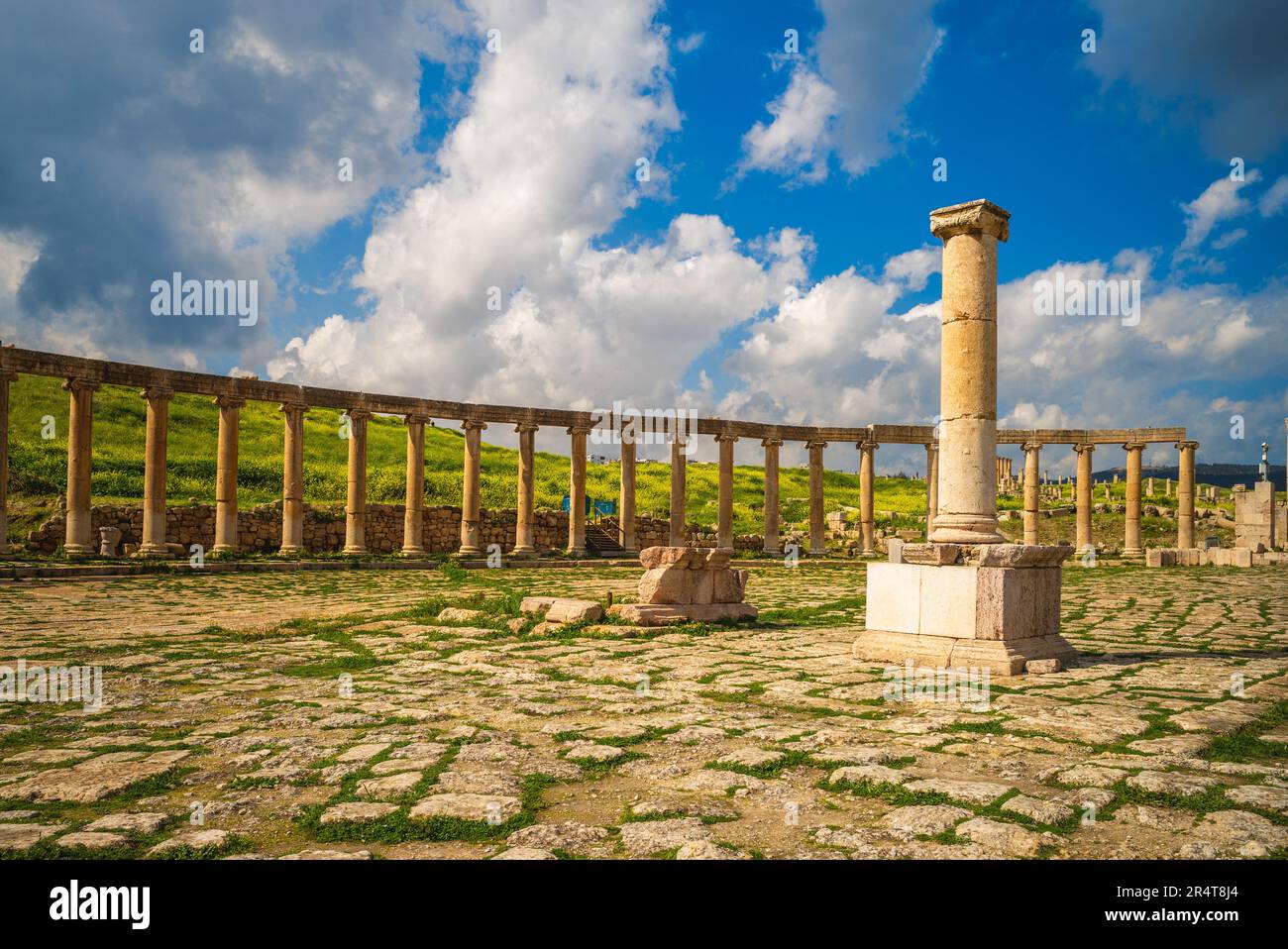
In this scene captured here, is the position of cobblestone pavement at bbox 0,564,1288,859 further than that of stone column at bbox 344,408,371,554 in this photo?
No

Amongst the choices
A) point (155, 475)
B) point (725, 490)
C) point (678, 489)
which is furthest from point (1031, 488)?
point (155, 475)

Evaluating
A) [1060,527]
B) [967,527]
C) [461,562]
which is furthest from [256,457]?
[1060,527]

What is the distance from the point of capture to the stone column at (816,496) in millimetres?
35812

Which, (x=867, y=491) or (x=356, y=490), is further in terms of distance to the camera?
(x=867, y=491)

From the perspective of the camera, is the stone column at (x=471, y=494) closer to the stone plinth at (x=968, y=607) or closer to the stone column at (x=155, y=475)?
the stone column at (x=155, y=475)

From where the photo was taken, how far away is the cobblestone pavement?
13.5ft

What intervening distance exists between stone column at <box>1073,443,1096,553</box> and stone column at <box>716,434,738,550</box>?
15.3 metres

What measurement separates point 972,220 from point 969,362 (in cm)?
185

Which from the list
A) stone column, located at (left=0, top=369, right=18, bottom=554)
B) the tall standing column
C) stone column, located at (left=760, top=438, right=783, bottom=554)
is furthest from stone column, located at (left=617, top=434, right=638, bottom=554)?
stone column, located at (left=0, top=369, right=18, bottom=554)

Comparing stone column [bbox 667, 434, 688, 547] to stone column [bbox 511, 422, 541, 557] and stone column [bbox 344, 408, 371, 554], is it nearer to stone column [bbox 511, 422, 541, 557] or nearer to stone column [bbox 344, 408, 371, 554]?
stone column [bbox 511, 422, 541, 557]

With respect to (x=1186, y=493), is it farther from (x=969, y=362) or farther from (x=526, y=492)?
(x=969, y=362)

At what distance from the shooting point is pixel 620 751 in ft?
19.0

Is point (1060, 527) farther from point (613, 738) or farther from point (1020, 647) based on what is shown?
point (613, 738)

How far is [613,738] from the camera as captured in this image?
614cm
